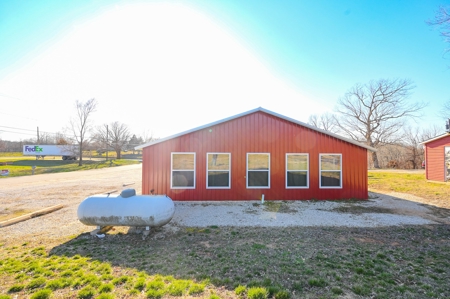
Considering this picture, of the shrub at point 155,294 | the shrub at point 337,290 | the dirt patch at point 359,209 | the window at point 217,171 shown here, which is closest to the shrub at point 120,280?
the shrub at point 155,294

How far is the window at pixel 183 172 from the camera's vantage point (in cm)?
956

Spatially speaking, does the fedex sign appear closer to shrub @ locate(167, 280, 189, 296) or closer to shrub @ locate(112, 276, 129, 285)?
shrub @ locate(112, 276, 129, 285)

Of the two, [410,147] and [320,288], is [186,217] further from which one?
[410,147]

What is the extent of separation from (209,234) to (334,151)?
738cm

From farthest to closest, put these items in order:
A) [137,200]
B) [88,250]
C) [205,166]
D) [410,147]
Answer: [410,147]
[205,166]
[137,200]
[88,250]

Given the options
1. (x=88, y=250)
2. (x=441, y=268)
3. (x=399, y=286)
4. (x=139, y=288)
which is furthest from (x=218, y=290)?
(x=441, y=268)

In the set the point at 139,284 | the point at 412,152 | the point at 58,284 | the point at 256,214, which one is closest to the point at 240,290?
the point at 139,284

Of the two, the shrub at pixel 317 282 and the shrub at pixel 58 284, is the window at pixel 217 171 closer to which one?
the shrub at pixel 317 282

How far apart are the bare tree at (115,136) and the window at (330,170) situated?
1682 inches

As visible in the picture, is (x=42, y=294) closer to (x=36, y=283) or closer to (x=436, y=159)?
(x=36, y=283)

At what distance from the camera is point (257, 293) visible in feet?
10.2

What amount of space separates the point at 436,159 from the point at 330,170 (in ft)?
38.9

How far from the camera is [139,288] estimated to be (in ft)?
10.8

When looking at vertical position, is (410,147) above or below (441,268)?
above
